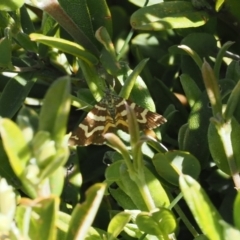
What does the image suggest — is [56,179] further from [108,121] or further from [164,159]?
[108,121]

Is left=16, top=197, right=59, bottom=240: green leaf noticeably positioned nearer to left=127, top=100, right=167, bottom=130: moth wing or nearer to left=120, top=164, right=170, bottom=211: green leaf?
left=120, top=164, right=170, bottom=211: green leaf

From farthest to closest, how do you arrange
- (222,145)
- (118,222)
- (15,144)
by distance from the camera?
(222,145) → (118,222) → (15,144)

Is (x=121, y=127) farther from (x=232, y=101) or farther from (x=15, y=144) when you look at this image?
(x=15, y=144)

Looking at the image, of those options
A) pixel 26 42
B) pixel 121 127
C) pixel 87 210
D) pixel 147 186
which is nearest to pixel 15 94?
pixel 26 42

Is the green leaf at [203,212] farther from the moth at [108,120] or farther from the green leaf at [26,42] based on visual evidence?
the green leaf at [26,42]

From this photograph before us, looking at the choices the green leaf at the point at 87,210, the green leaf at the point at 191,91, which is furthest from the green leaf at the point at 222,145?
the green leaf at the point at 87,210

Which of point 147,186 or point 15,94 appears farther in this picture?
point 15,94
